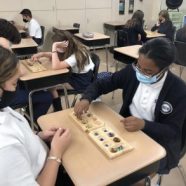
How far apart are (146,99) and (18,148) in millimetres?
878

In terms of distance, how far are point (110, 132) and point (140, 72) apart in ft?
1.43

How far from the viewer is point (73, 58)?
2.47 meters

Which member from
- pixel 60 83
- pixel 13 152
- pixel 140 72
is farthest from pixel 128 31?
pixel 13 152

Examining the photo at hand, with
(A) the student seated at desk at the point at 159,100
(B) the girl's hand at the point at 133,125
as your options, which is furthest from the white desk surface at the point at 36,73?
(B) the girl's hand at the point at 133,125

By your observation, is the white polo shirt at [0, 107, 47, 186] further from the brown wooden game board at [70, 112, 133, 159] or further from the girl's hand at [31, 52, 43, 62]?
the girl's hand at [31, 52, 43, 62]

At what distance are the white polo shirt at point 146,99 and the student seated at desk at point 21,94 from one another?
117 centimetres

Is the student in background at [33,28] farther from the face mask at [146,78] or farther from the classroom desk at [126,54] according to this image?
the face mask at [146,78]

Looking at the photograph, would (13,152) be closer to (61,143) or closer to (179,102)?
(61,143)

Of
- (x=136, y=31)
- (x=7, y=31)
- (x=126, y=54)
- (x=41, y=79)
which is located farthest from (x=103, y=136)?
(x=136, y=31)

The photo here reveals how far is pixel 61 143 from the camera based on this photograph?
1098 millimetres

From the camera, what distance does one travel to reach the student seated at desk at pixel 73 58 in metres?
2.45

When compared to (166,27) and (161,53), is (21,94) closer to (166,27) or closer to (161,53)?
(161,53)

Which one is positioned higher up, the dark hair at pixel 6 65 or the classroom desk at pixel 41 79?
the dark hair at pixel 6 65

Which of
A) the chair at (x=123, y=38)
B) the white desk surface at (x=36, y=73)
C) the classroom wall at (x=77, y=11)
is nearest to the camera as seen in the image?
the white desk surface at (x=36, y=73)
